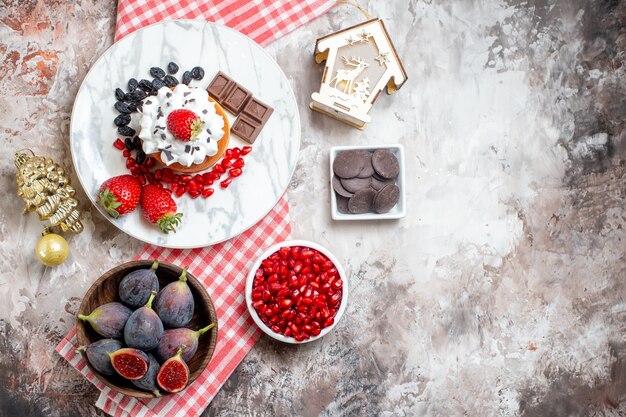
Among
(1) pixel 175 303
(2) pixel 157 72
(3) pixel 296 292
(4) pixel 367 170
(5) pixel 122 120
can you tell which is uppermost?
(2) pixel 157 72

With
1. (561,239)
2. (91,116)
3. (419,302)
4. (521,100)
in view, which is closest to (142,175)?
(91,116)

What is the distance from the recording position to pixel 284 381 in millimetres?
2266

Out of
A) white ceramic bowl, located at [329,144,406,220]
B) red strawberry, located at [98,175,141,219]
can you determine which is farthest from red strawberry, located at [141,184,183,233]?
white ceramic bowl, located at [329,144,406,220]

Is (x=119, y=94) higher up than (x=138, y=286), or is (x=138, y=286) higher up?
(x=119, y=94)

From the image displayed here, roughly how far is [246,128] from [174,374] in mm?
875

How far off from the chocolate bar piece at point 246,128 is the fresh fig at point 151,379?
81cm

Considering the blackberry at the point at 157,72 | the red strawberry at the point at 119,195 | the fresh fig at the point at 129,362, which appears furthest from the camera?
the blackberry at the point at 157,72

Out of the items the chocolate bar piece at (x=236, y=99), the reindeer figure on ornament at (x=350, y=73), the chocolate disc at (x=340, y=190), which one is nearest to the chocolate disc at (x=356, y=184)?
the chocolate disc at (x=340, y=190)

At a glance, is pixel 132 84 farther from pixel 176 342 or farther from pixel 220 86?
pixel 176 342

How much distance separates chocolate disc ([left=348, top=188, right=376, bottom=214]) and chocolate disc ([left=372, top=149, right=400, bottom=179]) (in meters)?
0.08

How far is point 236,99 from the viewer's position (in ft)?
7.13

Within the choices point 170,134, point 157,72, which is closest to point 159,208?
point 170,134

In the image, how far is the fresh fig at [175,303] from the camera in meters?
1.97

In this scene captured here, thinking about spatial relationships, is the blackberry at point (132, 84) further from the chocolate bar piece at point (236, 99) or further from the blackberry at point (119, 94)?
the chocolate bar piece at point (236, 99)
